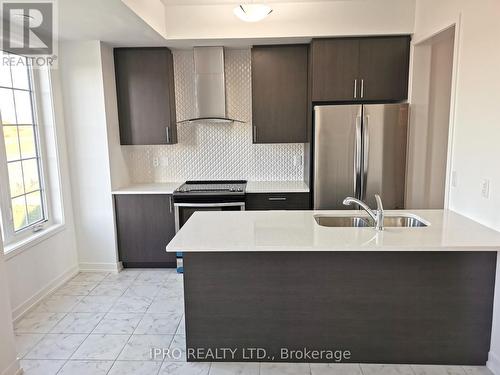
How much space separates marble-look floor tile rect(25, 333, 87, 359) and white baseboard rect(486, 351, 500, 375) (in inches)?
109

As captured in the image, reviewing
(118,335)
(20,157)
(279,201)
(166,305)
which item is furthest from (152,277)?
(20,157)

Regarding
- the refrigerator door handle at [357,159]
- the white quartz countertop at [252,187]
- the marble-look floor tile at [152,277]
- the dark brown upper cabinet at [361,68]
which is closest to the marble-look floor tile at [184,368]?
the marble-look floor tile at [152,277]

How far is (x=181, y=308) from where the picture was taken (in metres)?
3.07

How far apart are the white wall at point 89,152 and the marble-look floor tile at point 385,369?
275cm

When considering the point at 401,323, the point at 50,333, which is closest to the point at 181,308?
the point at 50,333

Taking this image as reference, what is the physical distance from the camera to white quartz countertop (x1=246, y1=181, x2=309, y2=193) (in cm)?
374

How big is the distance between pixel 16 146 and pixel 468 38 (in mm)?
3631

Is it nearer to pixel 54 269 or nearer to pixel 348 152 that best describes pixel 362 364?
pixel 348 152

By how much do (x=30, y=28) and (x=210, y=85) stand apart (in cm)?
170

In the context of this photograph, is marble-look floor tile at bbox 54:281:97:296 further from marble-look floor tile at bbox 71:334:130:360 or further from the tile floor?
marble-look floor tile at bbox 71:334:130:360

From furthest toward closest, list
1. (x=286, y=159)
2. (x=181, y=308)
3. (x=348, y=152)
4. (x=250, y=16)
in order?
(x=286, y=159), (x=348, y=152), (x=181, y=308), (x=250, y=16)

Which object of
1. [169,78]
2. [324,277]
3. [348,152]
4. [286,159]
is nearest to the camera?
[324,277]

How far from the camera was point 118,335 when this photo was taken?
2.69 meters

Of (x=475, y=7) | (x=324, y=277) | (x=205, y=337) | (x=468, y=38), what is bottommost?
(x=205, y=337)
